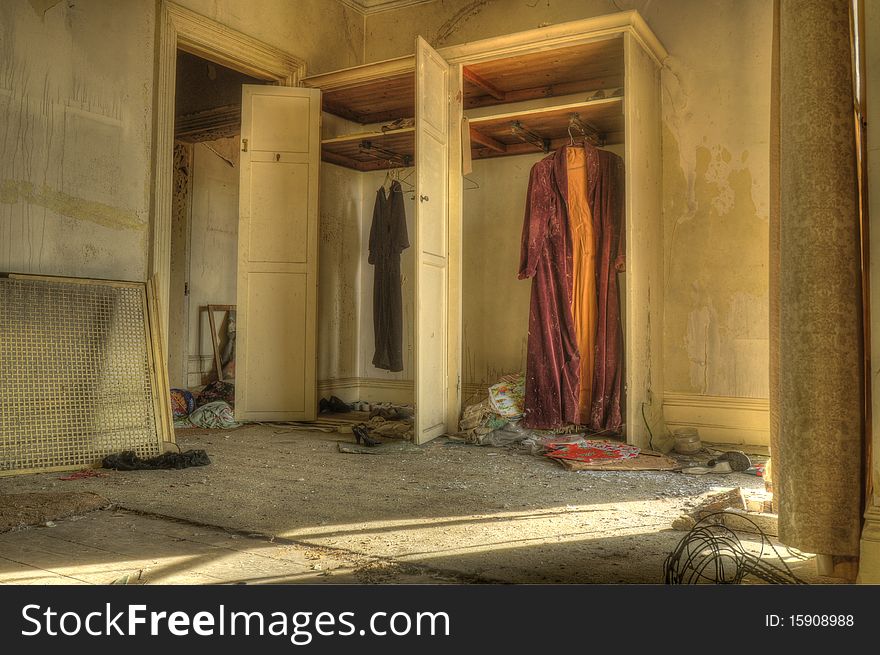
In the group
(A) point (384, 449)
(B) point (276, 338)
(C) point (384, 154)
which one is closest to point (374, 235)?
(C) point (384, 154)

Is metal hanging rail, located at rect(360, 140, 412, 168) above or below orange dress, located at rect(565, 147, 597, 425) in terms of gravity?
above

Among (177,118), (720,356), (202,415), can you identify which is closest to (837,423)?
(720,356)

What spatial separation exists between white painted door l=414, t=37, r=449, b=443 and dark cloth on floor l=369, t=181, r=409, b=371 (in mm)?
1113

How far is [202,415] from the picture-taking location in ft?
17.3

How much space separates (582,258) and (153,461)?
9.23 feet

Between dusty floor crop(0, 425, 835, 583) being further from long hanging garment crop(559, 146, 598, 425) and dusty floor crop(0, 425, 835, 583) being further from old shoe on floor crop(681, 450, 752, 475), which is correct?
long hanging garment crop(559, 146, 598, 425)

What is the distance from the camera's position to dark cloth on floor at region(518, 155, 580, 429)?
4.74 meters

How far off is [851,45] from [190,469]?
3254 mm

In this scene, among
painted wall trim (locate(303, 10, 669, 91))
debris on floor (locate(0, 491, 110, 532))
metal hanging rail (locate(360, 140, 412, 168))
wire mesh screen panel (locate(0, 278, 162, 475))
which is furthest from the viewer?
metal hanging rail (locate(360, 140, 412, 168))

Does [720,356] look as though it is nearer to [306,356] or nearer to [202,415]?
[306,356]

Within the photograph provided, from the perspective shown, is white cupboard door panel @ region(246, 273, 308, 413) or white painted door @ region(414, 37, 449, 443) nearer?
white painted door @ region(414, 37, 449, 443)

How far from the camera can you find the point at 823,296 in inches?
77.5

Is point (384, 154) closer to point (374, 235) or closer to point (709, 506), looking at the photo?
point (374, 235)

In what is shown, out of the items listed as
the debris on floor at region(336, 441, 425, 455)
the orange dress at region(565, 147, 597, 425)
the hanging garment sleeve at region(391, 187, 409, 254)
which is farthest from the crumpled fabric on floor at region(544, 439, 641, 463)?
the hanging garment sleeve at region(391, 187, 409, 254)
